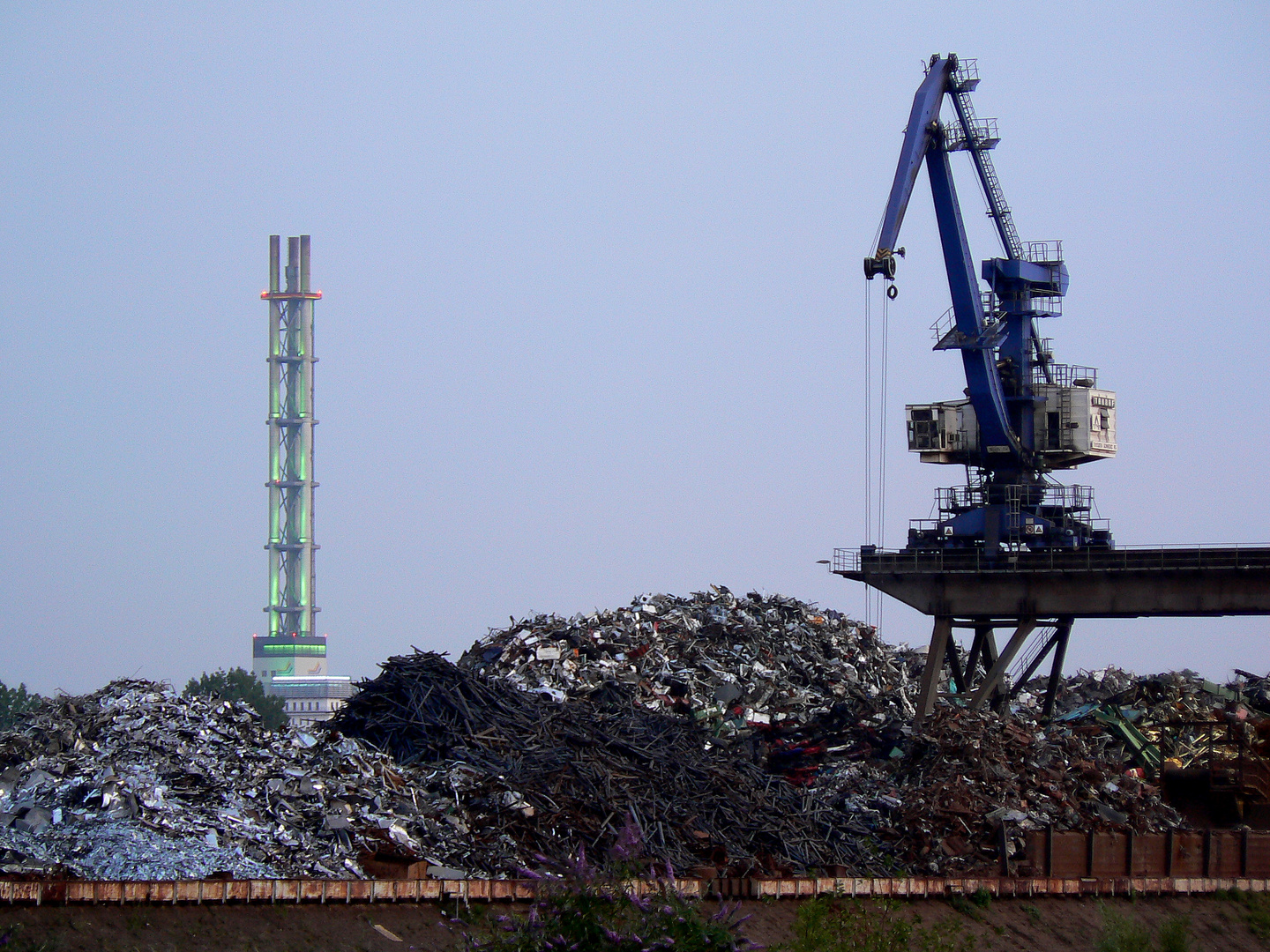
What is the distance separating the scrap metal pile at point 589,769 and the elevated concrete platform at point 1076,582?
2.63 meters

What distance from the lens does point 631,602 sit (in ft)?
128

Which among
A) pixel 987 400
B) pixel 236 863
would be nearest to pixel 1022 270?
pixel 987 400

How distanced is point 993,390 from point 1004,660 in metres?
6.49

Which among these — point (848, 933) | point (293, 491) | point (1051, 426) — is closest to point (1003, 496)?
point (1051, 426)

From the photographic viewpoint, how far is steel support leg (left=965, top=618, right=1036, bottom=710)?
111 feet

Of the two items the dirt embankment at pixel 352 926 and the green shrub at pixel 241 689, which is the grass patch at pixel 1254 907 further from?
the green shrub at pixel 241 689

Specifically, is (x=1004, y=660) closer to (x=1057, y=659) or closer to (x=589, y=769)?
(x=1057, y=659)

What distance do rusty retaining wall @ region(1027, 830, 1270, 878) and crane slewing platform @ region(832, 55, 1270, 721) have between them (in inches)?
230

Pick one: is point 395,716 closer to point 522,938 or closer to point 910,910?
point 910,910

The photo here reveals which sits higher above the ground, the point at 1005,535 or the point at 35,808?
the point at 1005,535

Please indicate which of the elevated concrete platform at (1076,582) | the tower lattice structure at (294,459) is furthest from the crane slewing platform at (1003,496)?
the tower lattice structure at (294,459)

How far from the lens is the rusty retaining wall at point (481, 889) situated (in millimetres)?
19969

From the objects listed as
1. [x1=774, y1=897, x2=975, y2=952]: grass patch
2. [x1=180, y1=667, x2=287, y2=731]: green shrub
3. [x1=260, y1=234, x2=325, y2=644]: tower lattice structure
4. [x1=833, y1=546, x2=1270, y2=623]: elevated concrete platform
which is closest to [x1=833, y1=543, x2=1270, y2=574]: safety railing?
[x1=833, y1=546, x2=1270, y2=623]: elevated concrete platform

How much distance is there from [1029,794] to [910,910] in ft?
18.0
